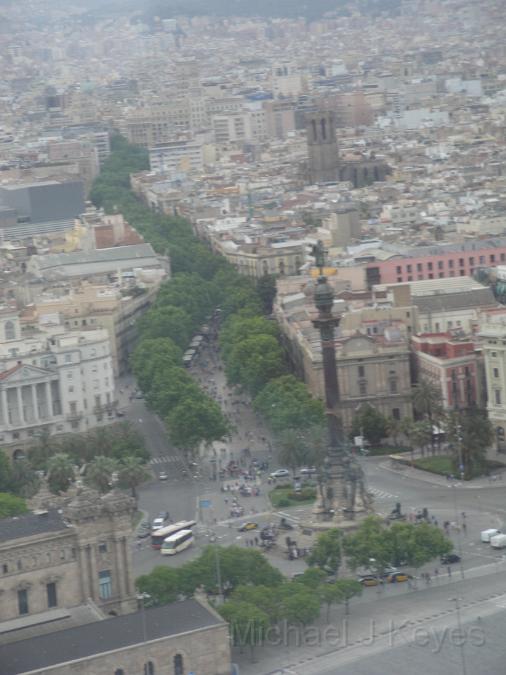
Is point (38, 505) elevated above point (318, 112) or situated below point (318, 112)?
below

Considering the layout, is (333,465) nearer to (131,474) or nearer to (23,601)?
(131,474)

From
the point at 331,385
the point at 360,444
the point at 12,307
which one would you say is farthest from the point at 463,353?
the point at 12,307

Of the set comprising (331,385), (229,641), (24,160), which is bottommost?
(229,641)

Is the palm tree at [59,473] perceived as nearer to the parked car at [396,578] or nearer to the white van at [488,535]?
the white van at [488,535]

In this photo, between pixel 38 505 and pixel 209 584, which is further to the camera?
pixel 38 505

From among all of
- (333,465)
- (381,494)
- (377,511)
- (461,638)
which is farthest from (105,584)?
(381,494)

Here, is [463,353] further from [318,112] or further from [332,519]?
[318,112]

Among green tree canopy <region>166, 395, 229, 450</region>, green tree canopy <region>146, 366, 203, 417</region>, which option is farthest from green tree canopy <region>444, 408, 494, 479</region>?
green tree canopy <region>146, 366, 203, 417</region>
